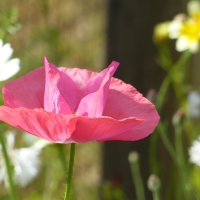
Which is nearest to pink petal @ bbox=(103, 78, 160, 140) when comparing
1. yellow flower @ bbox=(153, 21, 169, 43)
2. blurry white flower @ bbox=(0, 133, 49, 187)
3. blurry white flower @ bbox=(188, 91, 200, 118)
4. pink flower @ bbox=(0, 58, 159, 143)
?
pink flower @ bbox=(0, 58, 159, 143)

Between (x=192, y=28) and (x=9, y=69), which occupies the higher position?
(x=9, y=69)

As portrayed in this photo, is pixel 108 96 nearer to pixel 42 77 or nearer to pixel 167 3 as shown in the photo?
pixel 42 77

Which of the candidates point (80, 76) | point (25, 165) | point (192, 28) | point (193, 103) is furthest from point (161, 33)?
point (80, 76)

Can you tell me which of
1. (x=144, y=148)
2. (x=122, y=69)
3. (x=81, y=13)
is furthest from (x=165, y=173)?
(x=81, y=13)

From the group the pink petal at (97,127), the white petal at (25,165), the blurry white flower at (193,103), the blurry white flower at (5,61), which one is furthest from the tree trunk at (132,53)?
the pink petal at (97,127)

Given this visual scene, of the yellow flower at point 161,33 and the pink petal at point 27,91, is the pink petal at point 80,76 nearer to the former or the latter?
the pink petal at point 27,91

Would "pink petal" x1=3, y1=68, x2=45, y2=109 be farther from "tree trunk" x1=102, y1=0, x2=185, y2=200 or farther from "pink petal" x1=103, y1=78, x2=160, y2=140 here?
"tree trunk" x1=102, y1=0, x2=185, y2=200

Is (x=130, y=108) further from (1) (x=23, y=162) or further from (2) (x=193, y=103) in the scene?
(2) (x=193, y=103)
